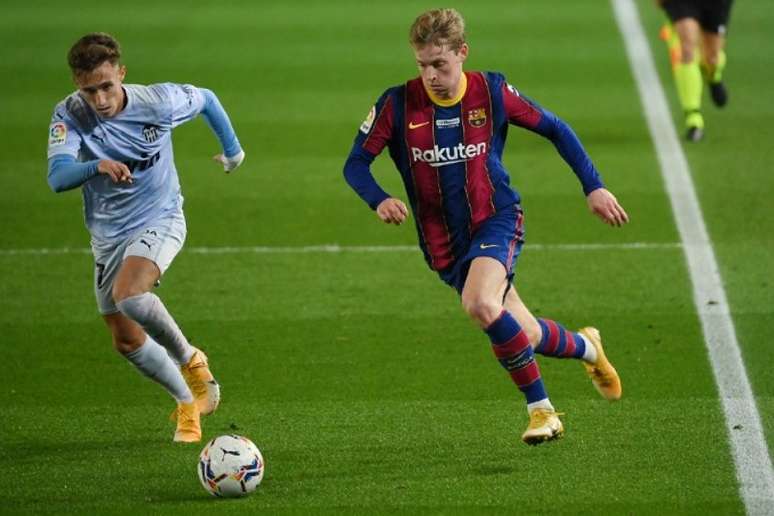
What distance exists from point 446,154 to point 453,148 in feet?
0.13

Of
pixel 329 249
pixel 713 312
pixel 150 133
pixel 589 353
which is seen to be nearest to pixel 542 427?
pixel 589 353

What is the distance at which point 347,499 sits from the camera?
6410mm

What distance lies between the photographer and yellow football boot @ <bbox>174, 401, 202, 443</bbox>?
7.20m

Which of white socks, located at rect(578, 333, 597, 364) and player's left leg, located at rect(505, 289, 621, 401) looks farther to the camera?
white socks, located at rect(578, 333, 597, 364)

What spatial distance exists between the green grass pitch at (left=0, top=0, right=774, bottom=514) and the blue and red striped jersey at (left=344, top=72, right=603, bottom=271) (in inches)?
40.1

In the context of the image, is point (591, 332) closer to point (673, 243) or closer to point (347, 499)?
point (347, 499)

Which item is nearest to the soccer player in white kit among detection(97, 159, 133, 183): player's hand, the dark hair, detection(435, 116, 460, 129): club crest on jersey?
the dark hair

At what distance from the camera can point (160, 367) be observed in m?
7.27

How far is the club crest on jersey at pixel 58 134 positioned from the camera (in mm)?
6992

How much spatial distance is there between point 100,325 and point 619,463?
11.9 feet

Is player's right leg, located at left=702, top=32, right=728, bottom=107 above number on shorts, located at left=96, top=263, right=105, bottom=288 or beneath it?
beneath

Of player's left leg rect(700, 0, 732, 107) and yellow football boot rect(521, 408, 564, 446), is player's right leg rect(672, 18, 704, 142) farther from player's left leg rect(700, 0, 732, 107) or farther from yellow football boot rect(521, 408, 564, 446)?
yellow football boot rect(521, 408, 564, 446)

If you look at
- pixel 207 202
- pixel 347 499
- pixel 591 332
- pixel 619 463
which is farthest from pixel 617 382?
pixel 207 202

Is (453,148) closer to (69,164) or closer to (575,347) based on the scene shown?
(575,347)
